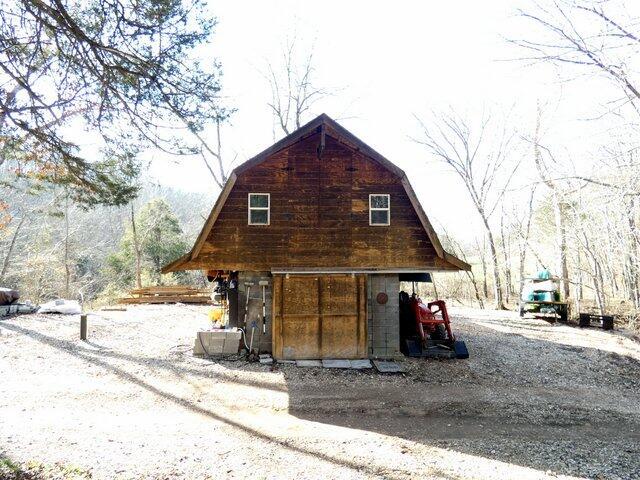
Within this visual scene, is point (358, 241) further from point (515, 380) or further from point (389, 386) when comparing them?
point (515, 380)

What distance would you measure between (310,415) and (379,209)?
609 centimetres

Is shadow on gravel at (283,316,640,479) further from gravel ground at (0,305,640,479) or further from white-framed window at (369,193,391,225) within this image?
white-framed window at (369,193,391,225)

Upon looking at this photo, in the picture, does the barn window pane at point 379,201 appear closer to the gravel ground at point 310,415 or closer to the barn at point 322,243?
the barn at point 322,243

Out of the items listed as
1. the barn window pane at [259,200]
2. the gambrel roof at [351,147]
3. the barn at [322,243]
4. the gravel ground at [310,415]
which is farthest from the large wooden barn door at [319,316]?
the gambrel roof at [351,147]

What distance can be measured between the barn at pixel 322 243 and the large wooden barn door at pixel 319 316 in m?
0.03

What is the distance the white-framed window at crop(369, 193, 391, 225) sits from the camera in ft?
38.0

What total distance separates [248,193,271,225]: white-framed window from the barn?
0.03 meters

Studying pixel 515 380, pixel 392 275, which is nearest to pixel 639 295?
pixel 515 380

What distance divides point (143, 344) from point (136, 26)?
9.88 metres

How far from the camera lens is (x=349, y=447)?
640cm

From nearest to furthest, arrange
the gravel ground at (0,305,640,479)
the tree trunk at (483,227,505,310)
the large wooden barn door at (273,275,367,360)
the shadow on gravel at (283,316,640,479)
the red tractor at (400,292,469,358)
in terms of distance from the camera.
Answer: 1. the gravel ground at (0,305,640,479)
2. the shadow on gravel at (283,316,640,479)
3. the large wooden barn door at (273,275,367,360)
4. the red tractor at (400,292,469,358)
5. the tree trunk at (483,227,505,310)

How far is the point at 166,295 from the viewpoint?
23578 millimetres

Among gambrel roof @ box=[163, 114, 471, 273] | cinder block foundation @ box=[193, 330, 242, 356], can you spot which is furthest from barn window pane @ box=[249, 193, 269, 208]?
cinder block foundation @ box=[193, 330, 242, 356]

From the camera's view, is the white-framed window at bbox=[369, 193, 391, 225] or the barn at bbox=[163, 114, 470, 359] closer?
the barn at bbox=[163, 114, 470, 359]
